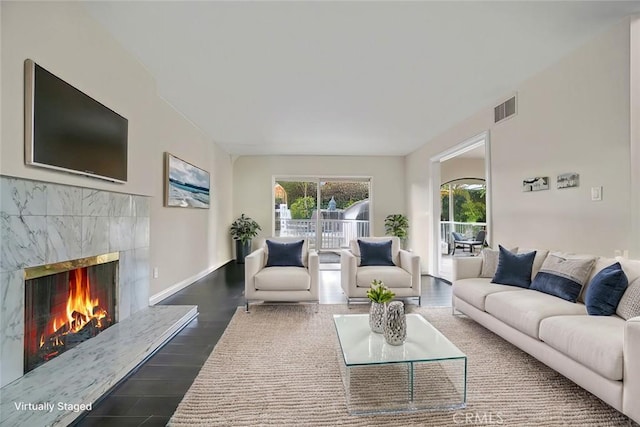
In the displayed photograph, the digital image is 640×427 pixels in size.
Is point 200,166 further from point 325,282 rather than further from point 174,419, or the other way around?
point 174,419

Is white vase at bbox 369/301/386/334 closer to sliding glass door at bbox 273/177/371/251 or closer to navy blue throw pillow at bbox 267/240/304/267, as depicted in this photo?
navy blue throw pillow at bbox 267/240/304/267

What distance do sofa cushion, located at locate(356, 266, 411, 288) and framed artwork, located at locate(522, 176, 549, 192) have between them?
1.62 metres

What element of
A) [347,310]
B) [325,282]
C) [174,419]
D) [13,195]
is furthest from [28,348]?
[325,282]

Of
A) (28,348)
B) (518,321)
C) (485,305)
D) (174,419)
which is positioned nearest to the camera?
(174,419)

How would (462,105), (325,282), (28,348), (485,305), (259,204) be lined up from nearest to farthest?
(28,348)
(485,305)
(462,105)
(325,282)
(259,204)

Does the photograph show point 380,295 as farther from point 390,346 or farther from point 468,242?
point 468,242

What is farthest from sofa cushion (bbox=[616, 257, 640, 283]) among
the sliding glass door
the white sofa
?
the sliding glass door

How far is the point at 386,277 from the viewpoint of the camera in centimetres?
368

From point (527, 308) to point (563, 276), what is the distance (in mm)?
506

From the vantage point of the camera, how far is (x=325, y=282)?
5039 mm

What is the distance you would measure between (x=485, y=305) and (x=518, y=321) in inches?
18.2

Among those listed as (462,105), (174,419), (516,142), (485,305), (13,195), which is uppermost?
(462,105)

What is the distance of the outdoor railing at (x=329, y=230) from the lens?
24.1 ft

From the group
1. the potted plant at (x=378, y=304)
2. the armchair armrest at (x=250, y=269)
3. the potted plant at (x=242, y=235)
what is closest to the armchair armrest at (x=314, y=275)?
the armchair armrest at (x=250, y=269)
